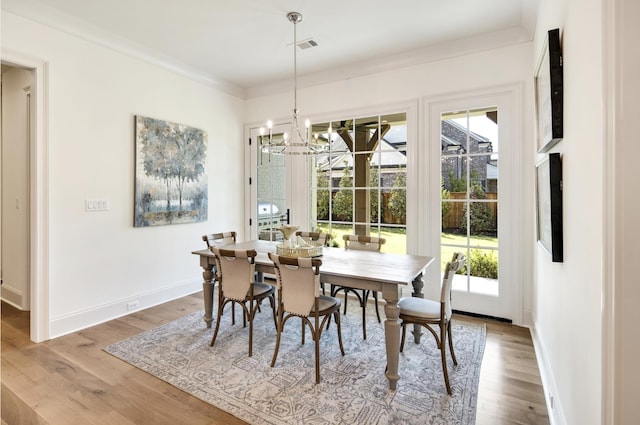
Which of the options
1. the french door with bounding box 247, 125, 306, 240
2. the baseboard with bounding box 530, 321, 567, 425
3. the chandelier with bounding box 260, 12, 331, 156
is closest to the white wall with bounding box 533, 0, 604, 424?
the baseboard with bounding box 530, 321, 567, 425

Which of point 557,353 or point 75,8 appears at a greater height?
point 75,8

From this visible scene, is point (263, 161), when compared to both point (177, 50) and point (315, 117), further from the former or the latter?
point (177, 50)

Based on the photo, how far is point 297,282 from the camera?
7.54 feet

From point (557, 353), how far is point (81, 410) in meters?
2.79

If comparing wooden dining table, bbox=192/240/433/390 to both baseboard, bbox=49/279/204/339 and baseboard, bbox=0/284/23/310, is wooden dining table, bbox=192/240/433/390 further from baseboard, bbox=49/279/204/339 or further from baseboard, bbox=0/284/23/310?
baseboard, bbox=0/284/23/310

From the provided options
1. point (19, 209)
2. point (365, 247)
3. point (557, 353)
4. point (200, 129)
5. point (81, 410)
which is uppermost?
point (200, 129)

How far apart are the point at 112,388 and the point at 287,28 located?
3266mm

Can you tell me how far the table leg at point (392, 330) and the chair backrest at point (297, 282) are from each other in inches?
18.8

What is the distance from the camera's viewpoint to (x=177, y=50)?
11.9 ft

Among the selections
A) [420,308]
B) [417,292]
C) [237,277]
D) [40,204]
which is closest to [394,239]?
[417,292]

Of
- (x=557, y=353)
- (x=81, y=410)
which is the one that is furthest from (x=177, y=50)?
(x=557, y=353)

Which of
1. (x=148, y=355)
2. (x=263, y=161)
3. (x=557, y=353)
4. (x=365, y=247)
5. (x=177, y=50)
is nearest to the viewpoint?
(x=557, y=353)

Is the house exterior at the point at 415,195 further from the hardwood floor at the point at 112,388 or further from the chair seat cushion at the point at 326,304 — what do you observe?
the chair seat cushion at the point at 326,304

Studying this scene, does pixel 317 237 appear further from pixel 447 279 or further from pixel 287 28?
pixel 287 28
